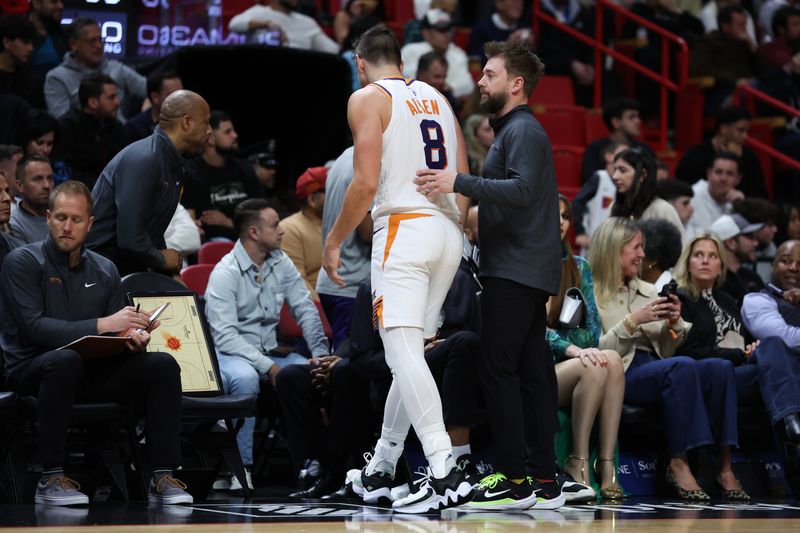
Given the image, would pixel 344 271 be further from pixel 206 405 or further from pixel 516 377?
pixel 516 377

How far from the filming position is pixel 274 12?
1121 centimetres

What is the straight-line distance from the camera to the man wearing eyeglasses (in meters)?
11.8

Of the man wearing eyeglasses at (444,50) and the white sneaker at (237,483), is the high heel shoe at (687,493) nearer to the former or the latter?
the white sneaker at (237,483)

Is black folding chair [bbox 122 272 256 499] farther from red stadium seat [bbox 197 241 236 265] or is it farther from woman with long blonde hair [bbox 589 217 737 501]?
woman with long blonde hair [bbox 589 217 737 501]

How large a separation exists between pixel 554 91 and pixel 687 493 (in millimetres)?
6867

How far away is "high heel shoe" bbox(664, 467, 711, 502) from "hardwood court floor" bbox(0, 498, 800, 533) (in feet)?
2.43

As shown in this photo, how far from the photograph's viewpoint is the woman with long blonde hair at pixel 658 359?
686 centimetres

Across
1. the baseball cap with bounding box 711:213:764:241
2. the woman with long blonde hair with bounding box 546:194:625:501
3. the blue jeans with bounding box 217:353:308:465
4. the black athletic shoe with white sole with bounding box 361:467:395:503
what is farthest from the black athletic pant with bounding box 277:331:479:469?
the baseball cap with bounding box 711:213:764:241

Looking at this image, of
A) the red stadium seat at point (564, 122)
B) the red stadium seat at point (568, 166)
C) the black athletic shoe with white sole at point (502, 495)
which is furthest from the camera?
the red stadium seat at point (564, 122)

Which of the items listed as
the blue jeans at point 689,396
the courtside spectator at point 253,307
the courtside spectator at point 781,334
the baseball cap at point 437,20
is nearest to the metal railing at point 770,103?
the baseball cap at point 437,20

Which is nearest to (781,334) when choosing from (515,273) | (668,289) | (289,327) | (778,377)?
(778,377)

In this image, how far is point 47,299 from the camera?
595 cm

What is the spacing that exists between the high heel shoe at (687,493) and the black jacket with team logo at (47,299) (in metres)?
3.02

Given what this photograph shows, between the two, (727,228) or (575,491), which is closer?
(575,491)
